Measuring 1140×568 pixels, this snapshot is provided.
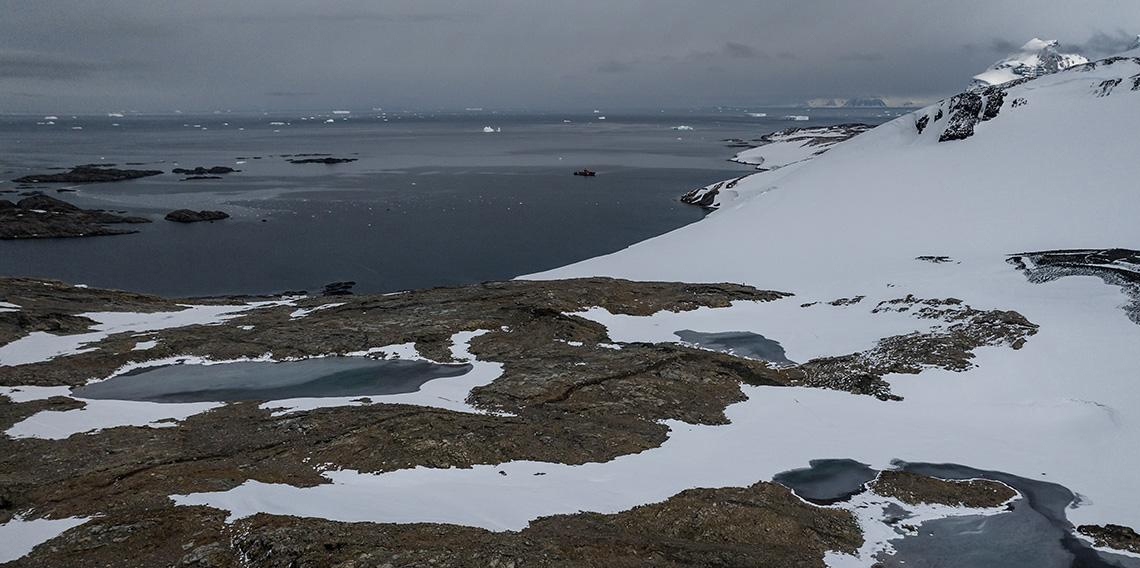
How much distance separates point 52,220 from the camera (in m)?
75.6

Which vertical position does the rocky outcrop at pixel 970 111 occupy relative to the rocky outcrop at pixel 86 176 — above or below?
above

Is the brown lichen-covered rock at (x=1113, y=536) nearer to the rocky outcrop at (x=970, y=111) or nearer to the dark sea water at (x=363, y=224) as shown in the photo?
the dark sea water at (x=363, y=224)

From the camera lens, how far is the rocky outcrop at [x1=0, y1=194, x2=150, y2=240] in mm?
72188

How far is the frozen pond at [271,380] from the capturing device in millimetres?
24188

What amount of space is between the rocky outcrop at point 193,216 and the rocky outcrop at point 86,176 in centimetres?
4899

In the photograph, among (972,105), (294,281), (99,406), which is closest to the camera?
(99,406)

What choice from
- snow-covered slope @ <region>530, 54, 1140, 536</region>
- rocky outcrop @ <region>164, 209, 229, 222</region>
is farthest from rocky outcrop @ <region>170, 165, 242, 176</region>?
snow-covered slope @ <region>530, 54, 1140, 536</region>

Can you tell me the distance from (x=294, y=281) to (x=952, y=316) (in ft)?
162

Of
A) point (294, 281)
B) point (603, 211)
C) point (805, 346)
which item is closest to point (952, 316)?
point (805, 346)

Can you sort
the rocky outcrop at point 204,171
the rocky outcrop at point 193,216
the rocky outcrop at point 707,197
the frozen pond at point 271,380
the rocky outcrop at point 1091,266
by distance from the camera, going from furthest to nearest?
the rocky outcrop at point 204,171 → the rocky outcrop at point 707,197 → the rocky outcrop at point 193,216 → the rocky outcrop at point 1091,266 → the frozen pond at point 271,380

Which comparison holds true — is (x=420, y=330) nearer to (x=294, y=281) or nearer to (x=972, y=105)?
(x=294, y=281)

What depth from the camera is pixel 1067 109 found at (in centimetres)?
6119

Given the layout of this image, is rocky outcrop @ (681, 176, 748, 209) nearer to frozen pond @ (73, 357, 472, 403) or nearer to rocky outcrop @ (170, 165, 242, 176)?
frozen pond @ (73, 357, 472, 403)

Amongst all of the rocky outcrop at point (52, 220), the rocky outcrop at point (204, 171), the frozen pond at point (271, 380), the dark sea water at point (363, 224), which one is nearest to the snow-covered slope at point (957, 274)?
the frozen pond at point (271, 380)
